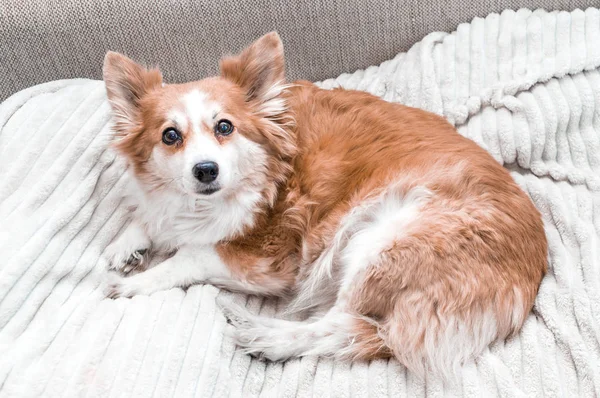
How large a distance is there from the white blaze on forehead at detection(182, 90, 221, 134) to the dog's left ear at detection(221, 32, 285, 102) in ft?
0.57

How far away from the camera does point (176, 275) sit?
182 centimetres

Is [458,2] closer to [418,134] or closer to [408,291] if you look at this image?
[418,134]

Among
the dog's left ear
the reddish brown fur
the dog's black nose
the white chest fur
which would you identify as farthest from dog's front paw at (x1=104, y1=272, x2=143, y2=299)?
the dog's left ear

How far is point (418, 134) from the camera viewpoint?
183cm

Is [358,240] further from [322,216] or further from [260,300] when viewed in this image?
[260,300]

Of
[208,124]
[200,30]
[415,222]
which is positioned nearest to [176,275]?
[208,124]

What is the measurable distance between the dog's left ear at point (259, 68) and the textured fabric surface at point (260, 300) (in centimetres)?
51

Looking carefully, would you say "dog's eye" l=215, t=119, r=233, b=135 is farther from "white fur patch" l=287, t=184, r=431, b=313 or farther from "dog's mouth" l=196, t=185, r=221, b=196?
"white fur patch" l=287, t=184, r=431, b=313

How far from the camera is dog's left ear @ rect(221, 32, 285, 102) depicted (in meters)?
1.82

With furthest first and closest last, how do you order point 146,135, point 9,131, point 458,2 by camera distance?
1. point 458,2
2. point 9,131
3. point 146,135

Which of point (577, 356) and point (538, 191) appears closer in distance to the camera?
point (577, 356)

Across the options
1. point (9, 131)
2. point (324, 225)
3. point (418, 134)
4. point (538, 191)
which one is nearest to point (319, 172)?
point (324, 225)

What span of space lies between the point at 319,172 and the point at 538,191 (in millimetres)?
759

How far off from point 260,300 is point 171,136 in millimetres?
595
